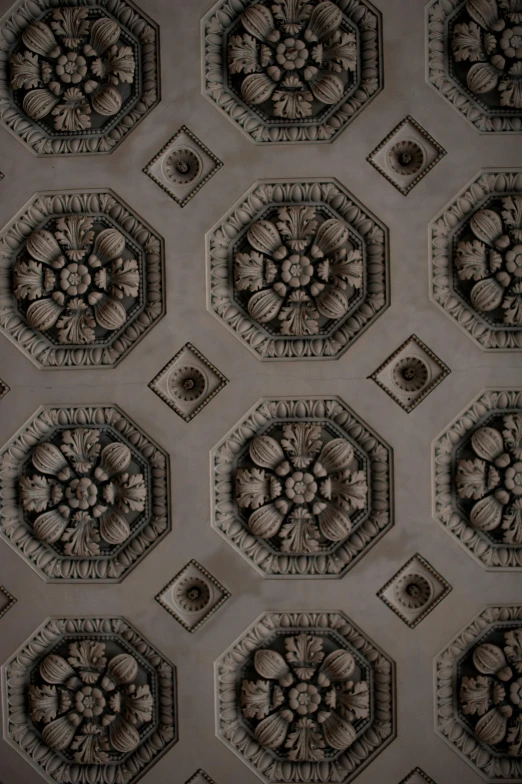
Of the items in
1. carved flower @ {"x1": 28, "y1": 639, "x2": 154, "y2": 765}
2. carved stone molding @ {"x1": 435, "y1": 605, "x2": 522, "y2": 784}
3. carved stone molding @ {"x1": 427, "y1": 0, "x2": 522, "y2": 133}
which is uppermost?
carved stone molding @ {"x1": 427, "y1": 0, "x2": 522, "y2": 133}

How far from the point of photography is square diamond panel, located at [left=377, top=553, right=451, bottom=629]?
142 inches

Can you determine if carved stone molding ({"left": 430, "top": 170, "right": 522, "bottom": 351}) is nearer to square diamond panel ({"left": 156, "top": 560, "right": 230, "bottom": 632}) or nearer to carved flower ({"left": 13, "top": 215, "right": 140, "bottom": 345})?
carved flower ({"left": 13, "top": 215, "right": 140, "bottom": 345})

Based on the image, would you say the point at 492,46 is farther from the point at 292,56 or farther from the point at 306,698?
the point at 306,698

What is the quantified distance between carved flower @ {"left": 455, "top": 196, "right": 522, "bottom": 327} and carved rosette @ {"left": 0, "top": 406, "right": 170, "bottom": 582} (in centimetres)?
193

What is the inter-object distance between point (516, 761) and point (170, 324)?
3.08 meters

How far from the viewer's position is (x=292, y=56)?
3.52m

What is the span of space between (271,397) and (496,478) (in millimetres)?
1286

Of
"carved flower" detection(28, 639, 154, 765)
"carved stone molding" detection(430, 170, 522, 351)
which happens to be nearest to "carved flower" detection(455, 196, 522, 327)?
"carved stone molding" detection(430, 170, 522, 351)

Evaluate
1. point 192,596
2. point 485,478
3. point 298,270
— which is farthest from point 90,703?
point 298,270

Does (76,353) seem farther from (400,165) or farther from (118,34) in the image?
(400,165)

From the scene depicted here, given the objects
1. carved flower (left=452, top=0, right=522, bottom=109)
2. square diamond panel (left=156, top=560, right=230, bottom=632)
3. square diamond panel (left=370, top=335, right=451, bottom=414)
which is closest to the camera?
carved flower (left=452, top=0, right=522, bottom=109)

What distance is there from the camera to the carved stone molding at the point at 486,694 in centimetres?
357

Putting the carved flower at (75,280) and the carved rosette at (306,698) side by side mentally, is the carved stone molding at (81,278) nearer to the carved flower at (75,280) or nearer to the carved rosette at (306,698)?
the carved flower at (75,280)

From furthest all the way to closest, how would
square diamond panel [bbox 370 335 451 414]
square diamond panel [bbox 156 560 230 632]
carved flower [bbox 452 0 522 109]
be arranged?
square diamond panel [bbox 156 560 230 632]
square diamond panel [bbox 370 335 451 414]
carved flower [bbox 452 0 522 109]
